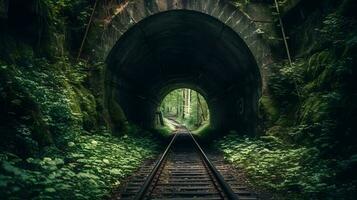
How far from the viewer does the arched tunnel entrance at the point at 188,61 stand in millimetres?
10555

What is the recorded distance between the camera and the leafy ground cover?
520 centimetres

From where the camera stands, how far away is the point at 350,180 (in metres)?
5.09

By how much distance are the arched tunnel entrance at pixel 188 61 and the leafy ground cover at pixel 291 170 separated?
2001mm

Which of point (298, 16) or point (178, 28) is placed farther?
point (178, 28)

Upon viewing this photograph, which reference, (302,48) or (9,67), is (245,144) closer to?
(302,48)

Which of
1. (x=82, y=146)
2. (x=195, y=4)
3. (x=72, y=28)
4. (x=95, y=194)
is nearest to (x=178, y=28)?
(x=195, y=4)

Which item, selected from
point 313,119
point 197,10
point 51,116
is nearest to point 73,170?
point 51,116

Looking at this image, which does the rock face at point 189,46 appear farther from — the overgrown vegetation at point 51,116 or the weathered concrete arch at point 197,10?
the overgrown vegetation at point 51,116

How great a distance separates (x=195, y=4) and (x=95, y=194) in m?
6.65

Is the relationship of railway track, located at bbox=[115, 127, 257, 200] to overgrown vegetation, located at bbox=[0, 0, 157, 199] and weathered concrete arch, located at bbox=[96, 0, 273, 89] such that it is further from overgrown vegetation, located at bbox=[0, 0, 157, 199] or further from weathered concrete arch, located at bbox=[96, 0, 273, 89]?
weathered concrete arch, located at bbox=[96, 0, 273, 89]

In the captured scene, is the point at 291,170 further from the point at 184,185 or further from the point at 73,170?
the point at 73,170

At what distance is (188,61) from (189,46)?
2.64 metres

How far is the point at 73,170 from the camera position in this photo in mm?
5984

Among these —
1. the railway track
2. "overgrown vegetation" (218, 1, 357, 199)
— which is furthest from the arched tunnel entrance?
the railway track
